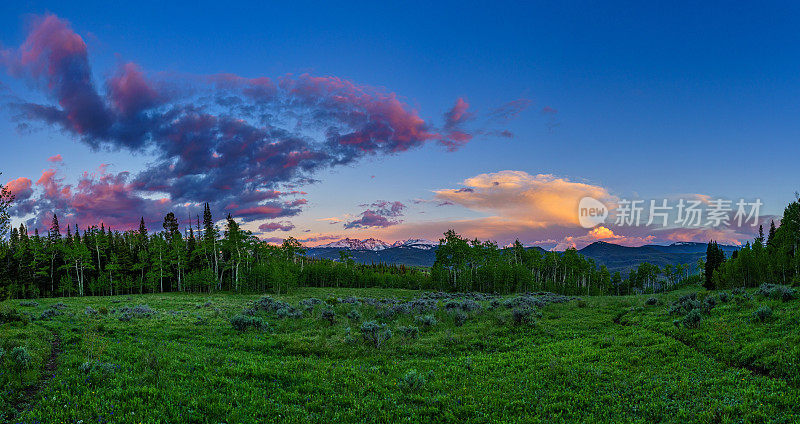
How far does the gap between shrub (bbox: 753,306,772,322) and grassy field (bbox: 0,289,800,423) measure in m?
0.13

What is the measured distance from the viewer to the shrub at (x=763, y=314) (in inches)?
711

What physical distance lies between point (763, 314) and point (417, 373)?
1893 cm

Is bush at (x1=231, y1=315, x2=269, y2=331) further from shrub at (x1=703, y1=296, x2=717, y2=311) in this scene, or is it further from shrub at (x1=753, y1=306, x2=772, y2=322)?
shrub at (x1=703, y1=296, x2=717, y2=311)

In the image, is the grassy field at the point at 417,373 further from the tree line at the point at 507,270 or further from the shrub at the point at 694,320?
the tree line at the point at 507,270

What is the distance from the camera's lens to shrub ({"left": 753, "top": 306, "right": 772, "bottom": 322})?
18062 mm

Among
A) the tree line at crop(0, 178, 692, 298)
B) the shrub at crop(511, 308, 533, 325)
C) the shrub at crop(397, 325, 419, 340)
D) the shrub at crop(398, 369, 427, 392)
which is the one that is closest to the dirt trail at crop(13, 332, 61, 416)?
the shrub at crop(398, 369, 427, 392)

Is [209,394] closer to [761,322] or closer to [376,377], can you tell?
[376,377]

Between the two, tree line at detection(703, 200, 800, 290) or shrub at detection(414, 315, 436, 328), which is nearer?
shrub at detection(414, 315, 436, 328)

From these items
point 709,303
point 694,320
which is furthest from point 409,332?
point 709,303

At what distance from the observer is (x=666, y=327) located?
818 inches

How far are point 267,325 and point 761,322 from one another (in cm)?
2877

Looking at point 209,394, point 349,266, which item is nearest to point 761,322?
point 209,394

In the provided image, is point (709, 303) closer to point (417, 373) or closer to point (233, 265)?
point (417, 373)

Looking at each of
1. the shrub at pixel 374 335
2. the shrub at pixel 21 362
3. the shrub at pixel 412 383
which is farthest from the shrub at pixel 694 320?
the shrub at pixel 21 362
